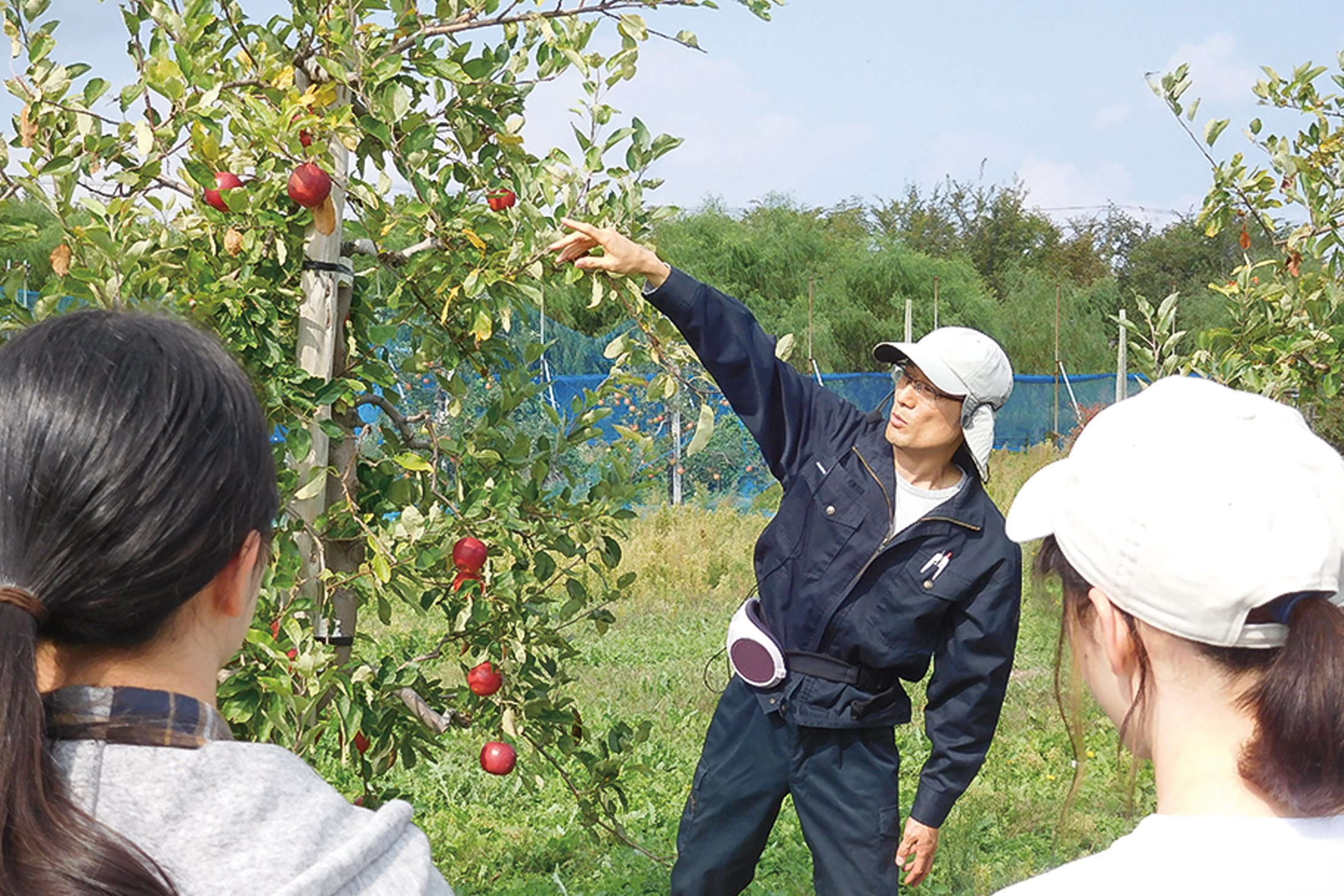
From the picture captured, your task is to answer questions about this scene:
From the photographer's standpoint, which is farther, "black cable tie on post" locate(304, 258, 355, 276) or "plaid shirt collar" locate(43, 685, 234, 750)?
"black cable tie on post" locate(304, 258, 355, 276)

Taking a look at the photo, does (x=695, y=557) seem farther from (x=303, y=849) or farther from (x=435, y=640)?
(x=303, y=849)

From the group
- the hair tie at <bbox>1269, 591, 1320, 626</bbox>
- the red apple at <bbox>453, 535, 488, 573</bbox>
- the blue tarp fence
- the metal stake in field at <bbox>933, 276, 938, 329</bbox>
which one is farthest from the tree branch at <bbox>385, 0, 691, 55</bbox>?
the metal stake in field at <bbox>933, 276, 938, 329</bbox>

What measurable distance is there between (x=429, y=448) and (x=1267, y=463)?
179 cm

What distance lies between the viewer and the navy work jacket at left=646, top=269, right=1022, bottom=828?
A: 257cm

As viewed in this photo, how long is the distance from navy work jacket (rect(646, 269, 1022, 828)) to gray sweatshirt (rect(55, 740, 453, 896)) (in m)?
1.68

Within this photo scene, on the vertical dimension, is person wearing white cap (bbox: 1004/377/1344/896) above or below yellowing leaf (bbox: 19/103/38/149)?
below

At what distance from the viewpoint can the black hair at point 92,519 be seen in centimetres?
80

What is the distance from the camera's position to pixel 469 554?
2291 mm

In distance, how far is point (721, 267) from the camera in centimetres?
1814

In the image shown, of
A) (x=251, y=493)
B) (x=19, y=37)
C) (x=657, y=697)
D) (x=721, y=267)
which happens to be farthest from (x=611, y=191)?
(x=721, y=267)

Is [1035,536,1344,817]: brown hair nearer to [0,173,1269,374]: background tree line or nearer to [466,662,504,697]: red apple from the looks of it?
[466,662,504,697]: red apple

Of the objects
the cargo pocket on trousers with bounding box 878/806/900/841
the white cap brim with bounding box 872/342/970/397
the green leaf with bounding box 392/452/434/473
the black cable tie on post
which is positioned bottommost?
the cargo pocket on trousers with bounding box 878/806/900/841

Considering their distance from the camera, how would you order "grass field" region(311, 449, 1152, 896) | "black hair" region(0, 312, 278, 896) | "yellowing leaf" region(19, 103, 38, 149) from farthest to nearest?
"grass field" region(311, 449, 1152, 896) → "yellowing leaf" region(19, 103, 38, 149) → "black hair" region(0, 312, 278, 896)

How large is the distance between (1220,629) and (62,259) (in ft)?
5.98
